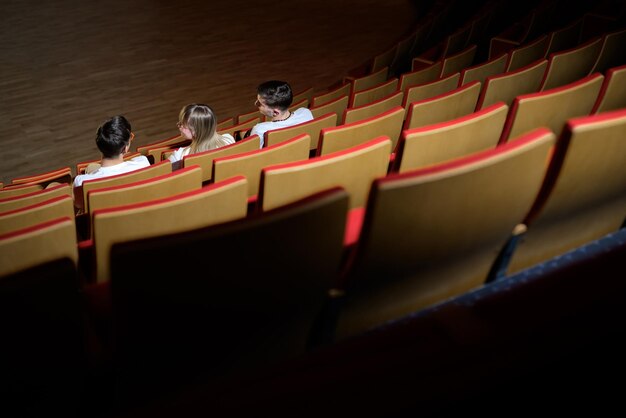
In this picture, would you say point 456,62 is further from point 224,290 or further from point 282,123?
point 224,290

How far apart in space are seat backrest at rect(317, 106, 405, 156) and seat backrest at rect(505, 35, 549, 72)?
0.29 m

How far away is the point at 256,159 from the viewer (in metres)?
0.45

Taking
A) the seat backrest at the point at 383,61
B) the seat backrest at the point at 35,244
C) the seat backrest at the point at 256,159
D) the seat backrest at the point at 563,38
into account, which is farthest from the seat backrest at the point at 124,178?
the seat backrest at the point at 383,61

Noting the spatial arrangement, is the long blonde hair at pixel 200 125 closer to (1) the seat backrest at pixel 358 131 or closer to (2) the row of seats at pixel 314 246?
(1) the seat backrest at pixel 358 131

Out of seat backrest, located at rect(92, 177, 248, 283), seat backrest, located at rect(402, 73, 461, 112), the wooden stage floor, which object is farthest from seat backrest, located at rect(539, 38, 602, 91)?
the wooden stage floor

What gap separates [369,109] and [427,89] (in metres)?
0.09

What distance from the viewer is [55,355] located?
0.81 feet

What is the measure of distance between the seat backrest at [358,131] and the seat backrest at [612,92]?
173mm

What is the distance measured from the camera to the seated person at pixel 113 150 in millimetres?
621

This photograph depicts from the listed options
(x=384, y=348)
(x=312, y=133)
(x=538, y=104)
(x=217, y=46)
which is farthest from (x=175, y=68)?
(x=384, y=348)

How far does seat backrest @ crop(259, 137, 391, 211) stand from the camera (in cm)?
32

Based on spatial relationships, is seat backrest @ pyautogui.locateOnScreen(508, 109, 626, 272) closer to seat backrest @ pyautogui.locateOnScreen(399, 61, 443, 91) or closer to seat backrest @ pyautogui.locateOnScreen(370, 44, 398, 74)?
seat backrest @ pyautogui.locateOnScreen(399, 61, 443, 91)

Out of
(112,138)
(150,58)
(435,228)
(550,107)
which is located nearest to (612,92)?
(550,107)

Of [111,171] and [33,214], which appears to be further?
[111,171]
